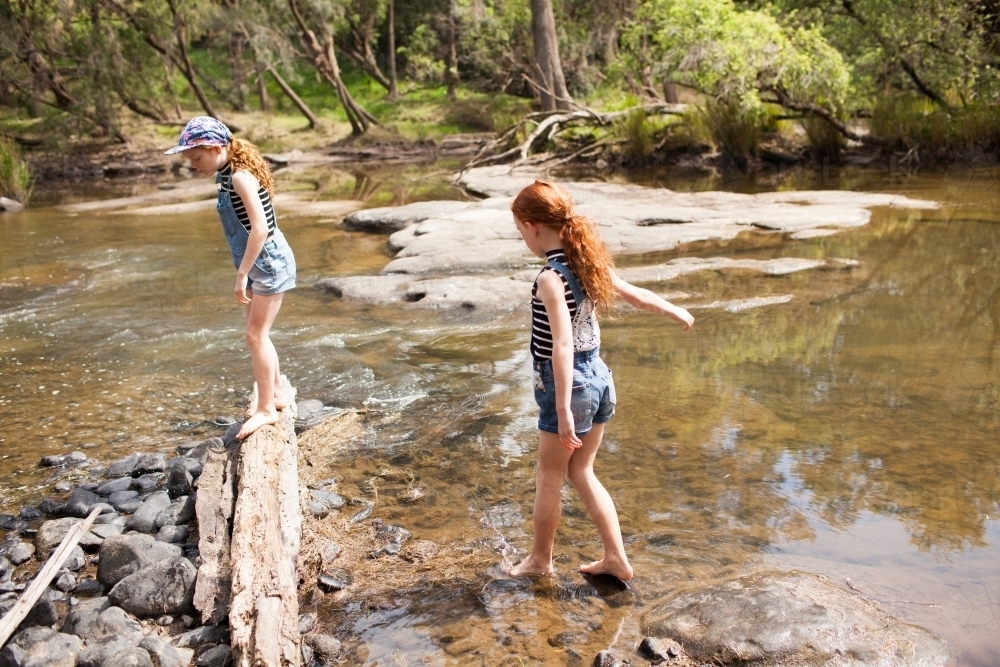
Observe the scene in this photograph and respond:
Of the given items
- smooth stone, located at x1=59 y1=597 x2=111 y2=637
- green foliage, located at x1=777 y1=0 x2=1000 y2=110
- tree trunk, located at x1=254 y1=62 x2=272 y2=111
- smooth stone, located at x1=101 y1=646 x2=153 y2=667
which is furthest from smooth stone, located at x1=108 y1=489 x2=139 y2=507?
tree trunk, located at x1=254 y1=62 x2=272 y2=111

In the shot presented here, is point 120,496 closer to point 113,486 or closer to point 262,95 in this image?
point 113,486

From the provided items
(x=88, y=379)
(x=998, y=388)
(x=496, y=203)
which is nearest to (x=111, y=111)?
(x=496, y=203)

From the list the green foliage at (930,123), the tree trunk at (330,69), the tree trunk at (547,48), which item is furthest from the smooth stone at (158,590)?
the tree trunk at (330,69)

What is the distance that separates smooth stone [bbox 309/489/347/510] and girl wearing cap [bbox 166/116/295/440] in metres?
0.42

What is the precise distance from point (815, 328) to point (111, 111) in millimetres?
21989

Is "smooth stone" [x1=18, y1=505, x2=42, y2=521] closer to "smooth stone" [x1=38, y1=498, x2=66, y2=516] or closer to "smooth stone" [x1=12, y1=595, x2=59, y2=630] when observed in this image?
"smooth stone" [x1=38, y1=498, x2=66, y2=516]

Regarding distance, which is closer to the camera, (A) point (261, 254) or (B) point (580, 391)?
(B) point (580, 391)

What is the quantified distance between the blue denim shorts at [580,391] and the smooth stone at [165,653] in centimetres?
138

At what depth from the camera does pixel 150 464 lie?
4.36 metres

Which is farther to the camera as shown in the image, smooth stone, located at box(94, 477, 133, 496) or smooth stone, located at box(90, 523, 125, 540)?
smooth stone, located at box(94, 477, 133, 496)

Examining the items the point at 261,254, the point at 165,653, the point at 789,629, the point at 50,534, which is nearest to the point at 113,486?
the point at 50,534

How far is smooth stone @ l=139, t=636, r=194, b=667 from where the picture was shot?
2.75 meters

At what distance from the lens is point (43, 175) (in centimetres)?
2178

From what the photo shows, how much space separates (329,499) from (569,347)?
65.9 inches
